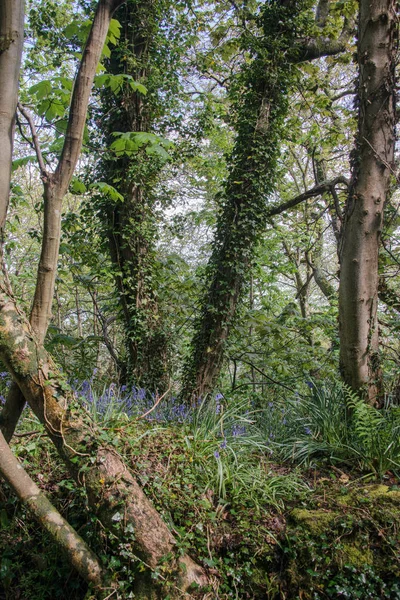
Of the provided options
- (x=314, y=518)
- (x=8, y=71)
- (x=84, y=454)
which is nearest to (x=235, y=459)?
(x=314, y=518)

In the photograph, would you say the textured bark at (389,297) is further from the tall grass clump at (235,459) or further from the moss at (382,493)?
the moss at (382,493)

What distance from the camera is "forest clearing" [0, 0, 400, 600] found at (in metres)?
2.00

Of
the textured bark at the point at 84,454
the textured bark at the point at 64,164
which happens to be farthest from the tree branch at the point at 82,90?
the textured bark at the point at 84,454

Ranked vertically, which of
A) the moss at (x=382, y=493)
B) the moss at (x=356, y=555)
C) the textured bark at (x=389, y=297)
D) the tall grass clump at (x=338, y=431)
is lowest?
the moss at (x=356, y=555)

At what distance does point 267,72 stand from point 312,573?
499cm

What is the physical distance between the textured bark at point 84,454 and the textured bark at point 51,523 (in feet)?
0.57

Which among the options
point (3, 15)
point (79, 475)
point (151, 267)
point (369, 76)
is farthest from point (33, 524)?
point (369, 76)

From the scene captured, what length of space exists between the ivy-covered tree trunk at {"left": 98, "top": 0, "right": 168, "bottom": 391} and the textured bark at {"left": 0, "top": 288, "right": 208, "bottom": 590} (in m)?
2.74

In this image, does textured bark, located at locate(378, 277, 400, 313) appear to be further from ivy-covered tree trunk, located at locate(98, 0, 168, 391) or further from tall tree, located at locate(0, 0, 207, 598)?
tall tree, located at locate(0, 0, 207, 598)

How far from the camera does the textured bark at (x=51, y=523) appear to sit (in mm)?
1848

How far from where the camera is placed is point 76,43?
5320mm

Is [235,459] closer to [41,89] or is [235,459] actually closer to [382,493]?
[382,493]

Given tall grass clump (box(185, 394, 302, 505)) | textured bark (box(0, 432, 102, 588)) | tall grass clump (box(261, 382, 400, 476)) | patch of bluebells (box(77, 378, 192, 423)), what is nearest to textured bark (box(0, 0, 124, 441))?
textured bark (box(0, 432, 102, 588))

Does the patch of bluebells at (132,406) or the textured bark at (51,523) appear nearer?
the textured bark at (51,523)
